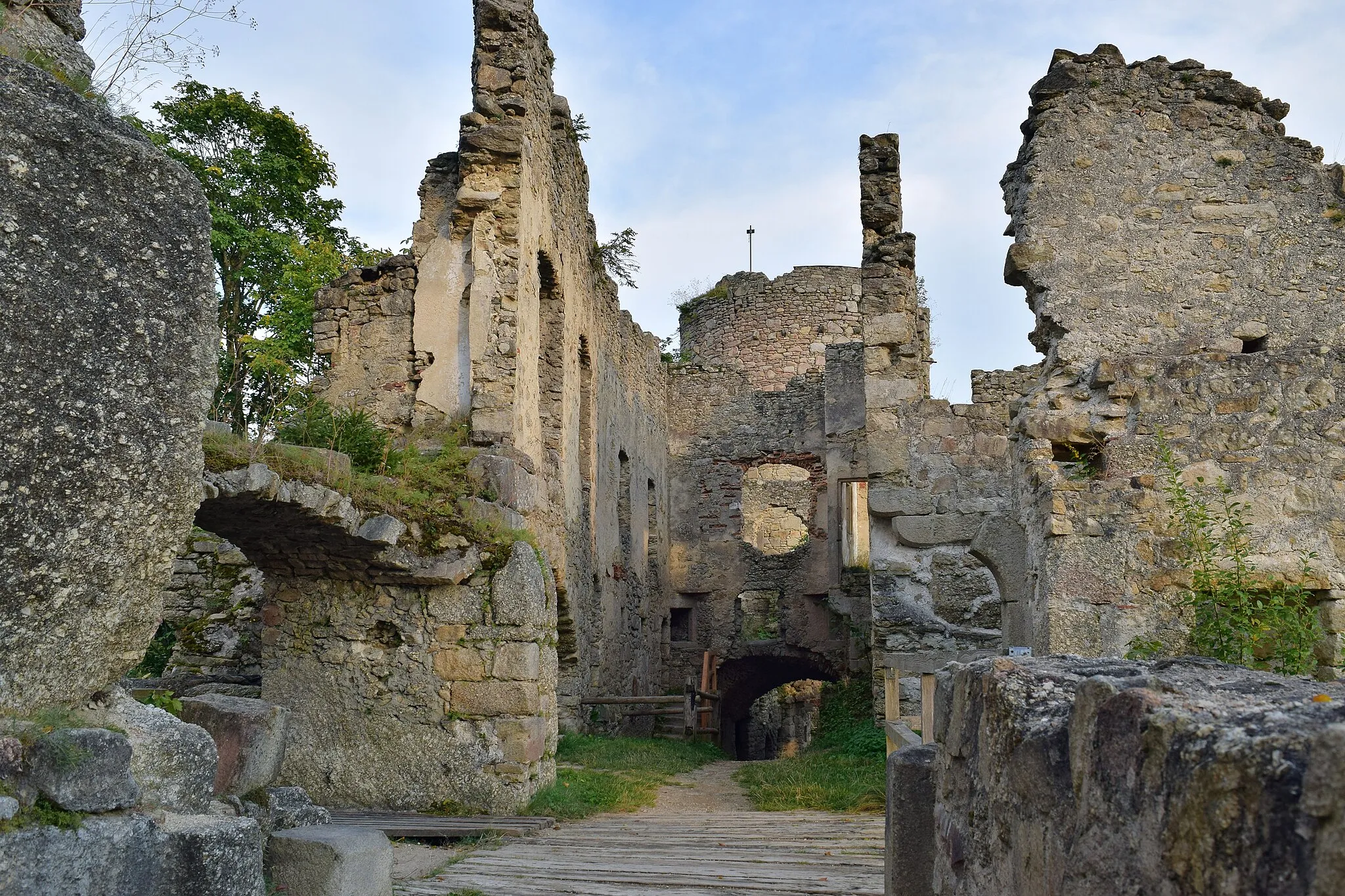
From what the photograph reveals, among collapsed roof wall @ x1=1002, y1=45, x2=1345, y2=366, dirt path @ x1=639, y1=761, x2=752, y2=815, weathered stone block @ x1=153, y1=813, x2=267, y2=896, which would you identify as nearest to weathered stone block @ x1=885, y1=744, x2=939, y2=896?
weathered stone block @ x1=153, y1=813, x2=267, y2=896

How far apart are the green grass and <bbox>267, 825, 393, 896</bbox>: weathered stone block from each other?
278cm

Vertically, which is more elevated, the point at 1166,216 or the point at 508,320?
the point at 1166,216

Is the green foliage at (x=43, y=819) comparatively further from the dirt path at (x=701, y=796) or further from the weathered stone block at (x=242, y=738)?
the dirt path at (x=701, y=796)

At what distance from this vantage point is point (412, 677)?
6.95 metres

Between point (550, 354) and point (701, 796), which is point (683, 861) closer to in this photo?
point (701, 796)

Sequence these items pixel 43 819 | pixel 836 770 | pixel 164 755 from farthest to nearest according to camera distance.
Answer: pixel 836 770 → pixel 164 755 → pixel 43 819

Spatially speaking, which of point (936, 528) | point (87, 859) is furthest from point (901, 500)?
point (87, 859)

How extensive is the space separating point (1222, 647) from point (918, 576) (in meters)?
6.41

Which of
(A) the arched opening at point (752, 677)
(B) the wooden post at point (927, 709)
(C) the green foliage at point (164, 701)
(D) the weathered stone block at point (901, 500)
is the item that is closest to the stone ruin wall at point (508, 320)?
(B) the wooden post at point (927, 709)

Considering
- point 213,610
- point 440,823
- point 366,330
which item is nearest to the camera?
point 440,823

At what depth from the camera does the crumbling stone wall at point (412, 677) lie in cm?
688

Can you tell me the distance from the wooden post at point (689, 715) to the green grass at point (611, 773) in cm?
77

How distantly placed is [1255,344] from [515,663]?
5971 mm

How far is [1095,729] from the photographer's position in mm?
1820
